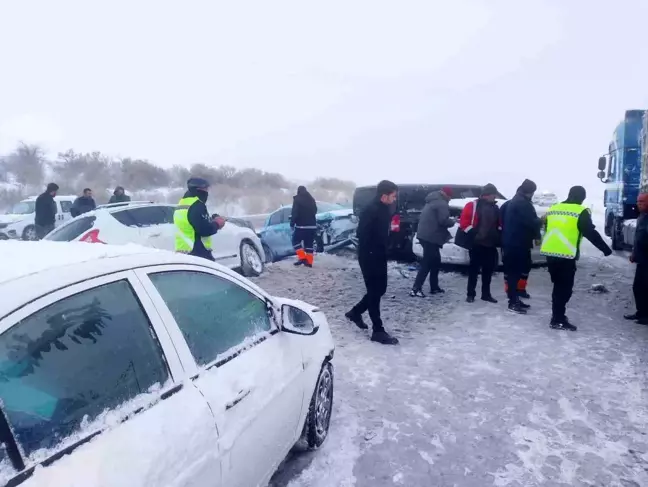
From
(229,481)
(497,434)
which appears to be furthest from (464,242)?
(229,481)

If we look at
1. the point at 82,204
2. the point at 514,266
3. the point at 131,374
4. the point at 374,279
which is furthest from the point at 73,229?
the point at 131,374

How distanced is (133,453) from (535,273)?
361 inches

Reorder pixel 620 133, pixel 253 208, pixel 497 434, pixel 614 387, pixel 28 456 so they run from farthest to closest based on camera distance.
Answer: pixel 253 208
pixel 620 133
pixel 614 387
pixel 497 434
pixel 28 456

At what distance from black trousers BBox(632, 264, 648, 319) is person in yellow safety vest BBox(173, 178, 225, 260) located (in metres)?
5.18

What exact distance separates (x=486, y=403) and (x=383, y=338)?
5.38 feet

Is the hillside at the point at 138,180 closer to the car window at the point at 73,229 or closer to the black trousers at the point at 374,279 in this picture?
the car window at the point at 73,229

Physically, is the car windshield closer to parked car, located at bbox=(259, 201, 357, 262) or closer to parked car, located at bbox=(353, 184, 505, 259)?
→ parked car, located at bbox=(259, 201, 357, 262)

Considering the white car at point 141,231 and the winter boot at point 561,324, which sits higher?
the white car at point 141,231

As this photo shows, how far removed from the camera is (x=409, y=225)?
34.4ft

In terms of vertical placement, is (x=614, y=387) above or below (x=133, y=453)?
below

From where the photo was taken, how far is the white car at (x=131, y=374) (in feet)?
4.84

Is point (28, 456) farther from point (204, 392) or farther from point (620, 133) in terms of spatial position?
point (620, 133)

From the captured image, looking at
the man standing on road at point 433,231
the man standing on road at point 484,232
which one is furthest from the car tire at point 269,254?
the man standing on road at point 484,232

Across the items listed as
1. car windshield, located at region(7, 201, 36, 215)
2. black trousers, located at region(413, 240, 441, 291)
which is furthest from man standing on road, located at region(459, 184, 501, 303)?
car windshield, located at region(7, 201, 36, 215)
